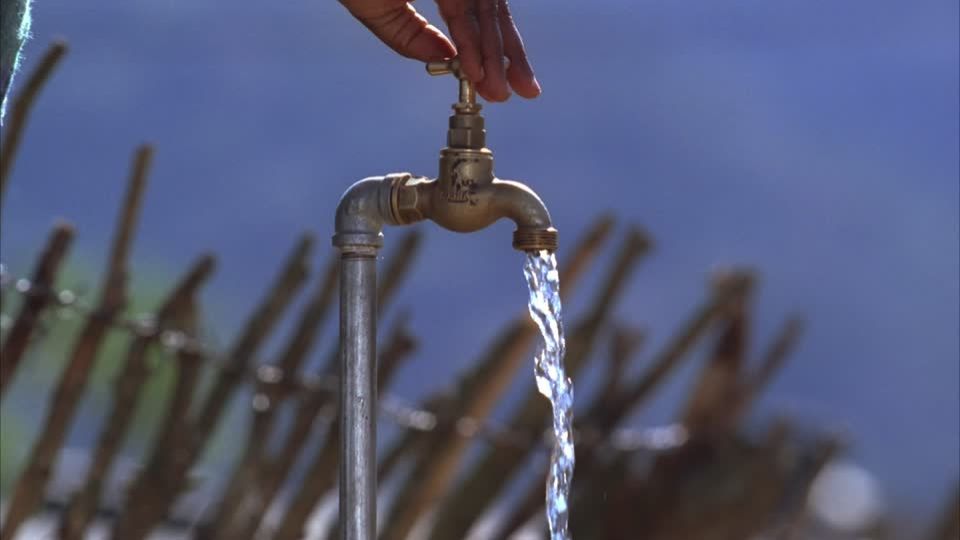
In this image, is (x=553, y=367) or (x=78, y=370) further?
(x=78, y=370)

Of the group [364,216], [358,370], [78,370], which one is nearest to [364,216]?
[364,216]

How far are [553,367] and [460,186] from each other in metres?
0.17

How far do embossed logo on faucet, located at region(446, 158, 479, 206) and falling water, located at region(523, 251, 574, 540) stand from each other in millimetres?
62

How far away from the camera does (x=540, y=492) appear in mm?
2102

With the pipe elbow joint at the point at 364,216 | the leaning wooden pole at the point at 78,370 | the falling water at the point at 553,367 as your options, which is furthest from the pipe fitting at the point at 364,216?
the leaning wooden pole at the point at 78,370

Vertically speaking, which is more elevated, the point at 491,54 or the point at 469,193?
the point at 491,54

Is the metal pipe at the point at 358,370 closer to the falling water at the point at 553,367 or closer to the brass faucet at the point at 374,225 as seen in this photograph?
the brass faucet at the point at 374,225

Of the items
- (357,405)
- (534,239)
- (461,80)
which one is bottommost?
(357,405)

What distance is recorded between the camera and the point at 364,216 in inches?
45.0

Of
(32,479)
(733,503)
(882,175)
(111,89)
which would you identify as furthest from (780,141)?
(32,479)

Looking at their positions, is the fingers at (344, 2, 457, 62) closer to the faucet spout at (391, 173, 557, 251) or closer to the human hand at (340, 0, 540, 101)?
the human hand at (340, 0, 540, 101)

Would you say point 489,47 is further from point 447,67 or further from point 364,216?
point 364,216

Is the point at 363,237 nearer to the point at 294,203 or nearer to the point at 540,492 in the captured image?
the point at 540,492

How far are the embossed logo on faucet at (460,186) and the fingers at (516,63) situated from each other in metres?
0.08
